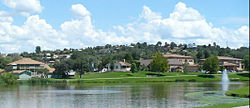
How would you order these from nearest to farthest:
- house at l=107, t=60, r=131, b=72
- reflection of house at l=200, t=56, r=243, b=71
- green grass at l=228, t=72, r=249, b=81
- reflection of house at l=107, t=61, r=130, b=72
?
green grass at l=228, t=72, r=249, b=81
reflection of house at l=200, t=56, r=243, b=71
house at l=107, t=60, r=131, b=72
reflection of house at l=107, t=61, r=130, b=72

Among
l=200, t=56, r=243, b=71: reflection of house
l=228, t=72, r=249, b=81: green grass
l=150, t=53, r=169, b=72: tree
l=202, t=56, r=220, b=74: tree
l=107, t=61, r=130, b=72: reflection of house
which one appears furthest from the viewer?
l=107, t=61, r=130, b=72: reflection of house

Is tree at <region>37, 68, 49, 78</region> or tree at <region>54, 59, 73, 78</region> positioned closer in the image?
tree at <region>54, 59, 73, 78</region>

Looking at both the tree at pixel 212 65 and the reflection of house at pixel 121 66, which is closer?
the tree at pixel 212 65

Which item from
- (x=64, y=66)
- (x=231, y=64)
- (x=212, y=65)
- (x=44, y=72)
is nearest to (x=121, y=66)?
(x=44, y=72)

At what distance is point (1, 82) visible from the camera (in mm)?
95625

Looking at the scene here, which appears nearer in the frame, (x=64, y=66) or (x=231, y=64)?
(x=64, y=66)

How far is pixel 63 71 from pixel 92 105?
2919 inches

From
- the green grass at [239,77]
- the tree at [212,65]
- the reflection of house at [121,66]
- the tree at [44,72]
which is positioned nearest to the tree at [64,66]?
the tree at [44,72]

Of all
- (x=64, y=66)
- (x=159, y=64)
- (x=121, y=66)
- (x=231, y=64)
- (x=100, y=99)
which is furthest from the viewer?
(x=121, y=66)

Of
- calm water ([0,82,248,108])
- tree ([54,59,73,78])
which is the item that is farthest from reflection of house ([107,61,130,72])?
calm water ([0,82,248,108])

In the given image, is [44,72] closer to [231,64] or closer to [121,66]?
[121,66]

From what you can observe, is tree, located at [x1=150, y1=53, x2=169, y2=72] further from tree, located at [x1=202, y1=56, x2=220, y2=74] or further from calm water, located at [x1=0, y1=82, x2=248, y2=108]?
calm water, located at [x1=0, y1=82, x2=248, y2=108]

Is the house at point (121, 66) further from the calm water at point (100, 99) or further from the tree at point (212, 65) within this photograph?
the calm water at point (100, 99)

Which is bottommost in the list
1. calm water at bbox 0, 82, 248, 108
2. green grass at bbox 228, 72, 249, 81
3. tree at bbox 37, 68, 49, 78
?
calm water at bbox 0, 82, 248, 108
